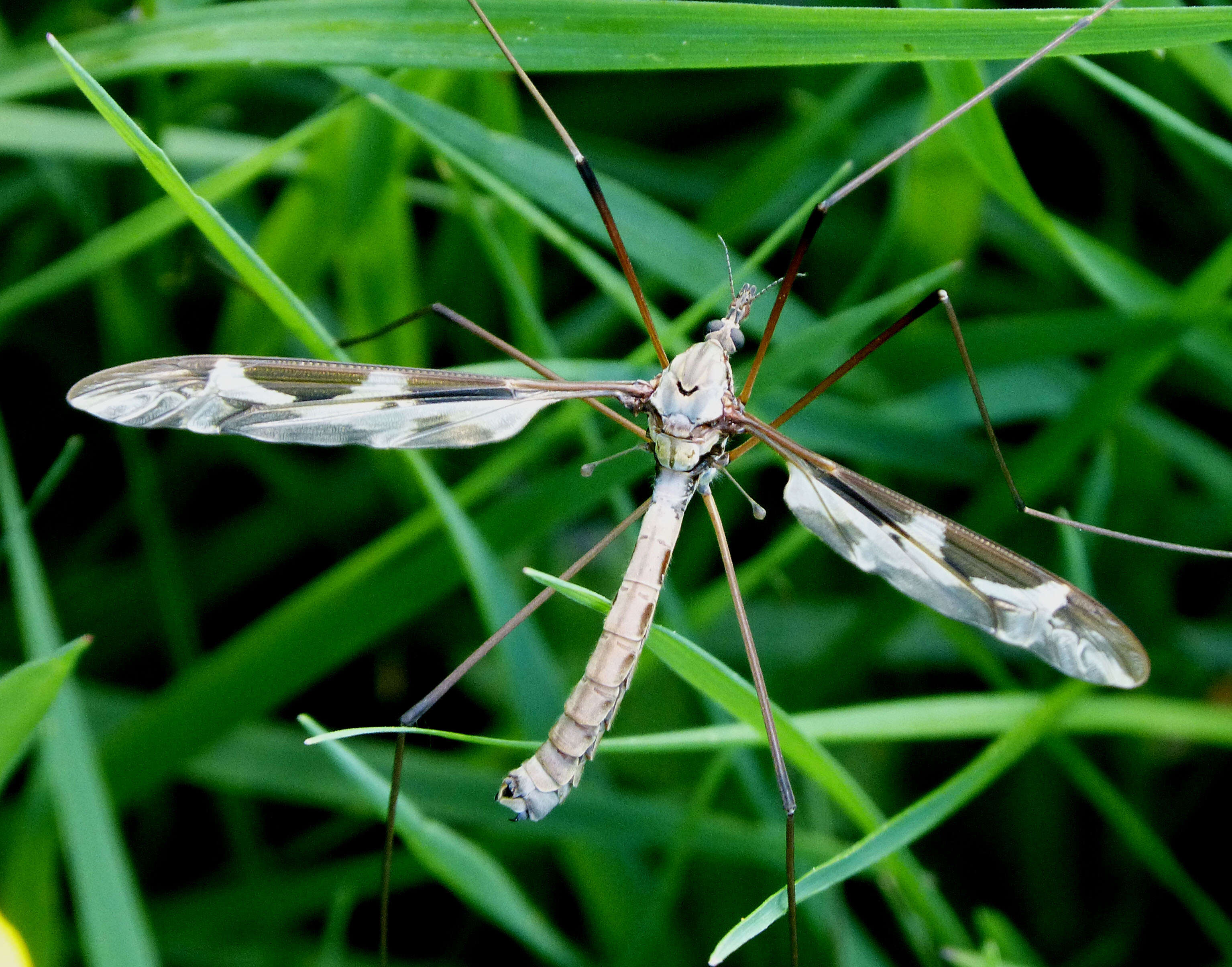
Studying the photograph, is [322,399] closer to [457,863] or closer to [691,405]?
[691,405]

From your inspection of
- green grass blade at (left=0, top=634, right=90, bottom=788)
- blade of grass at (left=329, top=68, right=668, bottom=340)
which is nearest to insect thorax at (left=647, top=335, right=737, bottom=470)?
blade of grass at (left=329, top=68, right=668, bottom=340)

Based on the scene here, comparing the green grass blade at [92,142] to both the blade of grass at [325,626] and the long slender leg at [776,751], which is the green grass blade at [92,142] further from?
the long slender leg at [776,751]

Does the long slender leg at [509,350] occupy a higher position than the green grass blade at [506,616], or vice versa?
the long slender leg at [509,350]

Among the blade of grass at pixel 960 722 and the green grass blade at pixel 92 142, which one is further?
the green grass blade at pixel 92 142

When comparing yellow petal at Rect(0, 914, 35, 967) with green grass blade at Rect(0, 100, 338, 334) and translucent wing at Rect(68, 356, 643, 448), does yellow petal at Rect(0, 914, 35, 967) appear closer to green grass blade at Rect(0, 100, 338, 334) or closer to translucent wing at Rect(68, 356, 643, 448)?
translucent wing at Rect(68, 356, 643, 448)

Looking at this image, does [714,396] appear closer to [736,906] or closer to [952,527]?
[952,527]

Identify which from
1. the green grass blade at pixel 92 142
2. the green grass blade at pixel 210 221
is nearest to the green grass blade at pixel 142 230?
the green grass blade at pixel 92 142

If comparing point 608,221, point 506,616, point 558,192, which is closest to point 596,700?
point 506,616
